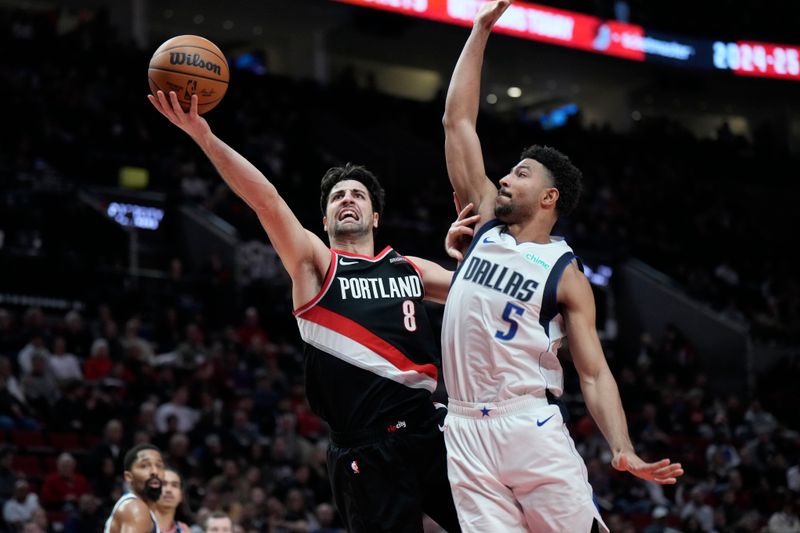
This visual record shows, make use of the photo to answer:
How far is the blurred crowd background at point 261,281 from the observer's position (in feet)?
41.2

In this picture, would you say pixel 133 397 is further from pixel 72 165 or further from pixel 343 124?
pixel 343 124

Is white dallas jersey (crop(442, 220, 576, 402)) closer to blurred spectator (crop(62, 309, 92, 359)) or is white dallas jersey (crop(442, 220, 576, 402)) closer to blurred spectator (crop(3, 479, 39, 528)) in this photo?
blurred spectator (crop(3, 479, 39, 528))

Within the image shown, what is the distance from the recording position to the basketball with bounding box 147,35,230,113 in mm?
Answer: 5176

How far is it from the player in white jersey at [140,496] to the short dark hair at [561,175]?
3.52m

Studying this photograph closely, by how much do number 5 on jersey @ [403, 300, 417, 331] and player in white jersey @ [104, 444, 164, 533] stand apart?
253cm

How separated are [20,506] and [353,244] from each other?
6.35 metres

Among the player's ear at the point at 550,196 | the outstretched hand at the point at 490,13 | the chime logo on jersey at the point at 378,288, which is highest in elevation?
the outstretched hand at the point at 490,13

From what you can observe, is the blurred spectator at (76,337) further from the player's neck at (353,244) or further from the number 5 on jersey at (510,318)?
the number 5 on jersey at (510,318)

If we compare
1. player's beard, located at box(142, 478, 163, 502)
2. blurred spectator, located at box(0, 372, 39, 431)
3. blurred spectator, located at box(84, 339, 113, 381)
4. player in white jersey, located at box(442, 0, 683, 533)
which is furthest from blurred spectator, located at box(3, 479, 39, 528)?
player in white jersey, located at box(442, 0, 683, 533)

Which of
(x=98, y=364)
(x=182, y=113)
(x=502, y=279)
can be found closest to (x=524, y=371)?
(x=502, y=279)

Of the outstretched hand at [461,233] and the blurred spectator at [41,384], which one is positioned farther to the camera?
the blurred spectator at [41,384]

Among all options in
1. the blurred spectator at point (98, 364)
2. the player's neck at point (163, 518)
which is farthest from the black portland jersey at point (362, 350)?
the blurred spectator at point (98, 364)

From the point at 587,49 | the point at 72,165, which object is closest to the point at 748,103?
the point at 587,49

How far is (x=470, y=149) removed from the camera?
208 inches
